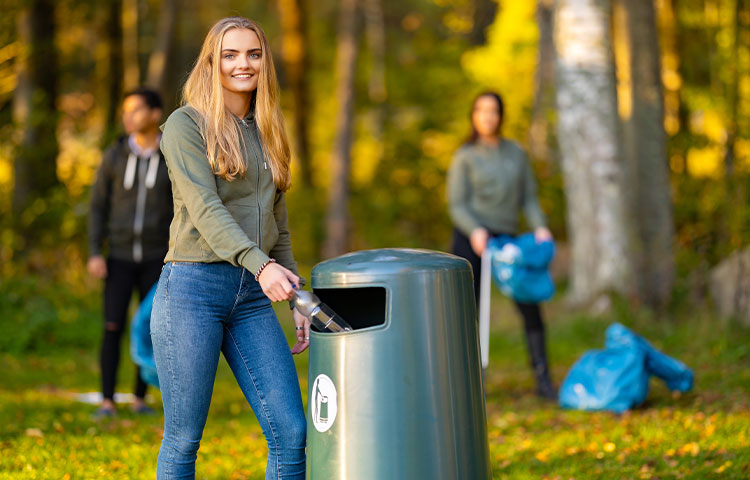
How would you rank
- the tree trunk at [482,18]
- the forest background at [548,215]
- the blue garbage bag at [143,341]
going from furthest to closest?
the tree trunk at [482,18] → the blue garbage bag at [143,341] → the forest background at [548,215]

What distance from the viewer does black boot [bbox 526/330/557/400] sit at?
6.29 metres

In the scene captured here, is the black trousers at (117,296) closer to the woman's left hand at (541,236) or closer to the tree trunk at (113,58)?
the woman's left hand at (541,236)

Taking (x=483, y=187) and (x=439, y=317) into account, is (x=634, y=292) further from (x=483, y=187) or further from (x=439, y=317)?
(x=439, y=317)

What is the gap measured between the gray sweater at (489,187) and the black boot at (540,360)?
0.72m

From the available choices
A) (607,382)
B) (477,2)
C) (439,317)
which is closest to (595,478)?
(607,382)

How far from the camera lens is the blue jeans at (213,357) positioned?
302 centimetres

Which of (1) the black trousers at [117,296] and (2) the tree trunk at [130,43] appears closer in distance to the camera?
(1) the black trousers at [117,296]

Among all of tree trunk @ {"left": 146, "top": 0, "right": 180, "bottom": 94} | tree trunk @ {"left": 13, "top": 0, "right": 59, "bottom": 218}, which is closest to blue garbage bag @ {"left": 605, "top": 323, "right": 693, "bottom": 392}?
tree trunk @ {"left": 13, "top": 0, "right": 59, "bottom": 218}

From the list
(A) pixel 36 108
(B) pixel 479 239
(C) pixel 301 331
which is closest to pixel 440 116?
(A) pixel 36 108

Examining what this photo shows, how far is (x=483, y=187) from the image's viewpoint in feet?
20.0

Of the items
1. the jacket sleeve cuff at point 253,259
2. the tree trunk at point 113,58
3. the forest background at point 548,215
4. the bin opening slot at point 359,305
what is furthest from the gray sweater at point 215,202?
the tree trunk at point 113,58

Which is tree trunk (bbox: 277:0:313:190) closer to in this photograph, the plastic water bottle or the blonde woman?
the blonde woman

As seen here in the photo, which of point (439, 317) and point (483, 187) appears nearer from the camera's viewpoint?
point (439, 317)

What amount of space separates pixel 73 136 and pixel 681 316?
7295mm
